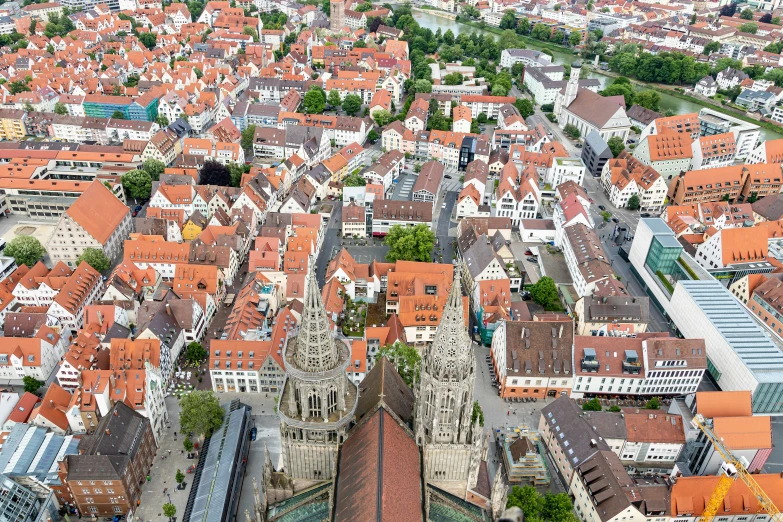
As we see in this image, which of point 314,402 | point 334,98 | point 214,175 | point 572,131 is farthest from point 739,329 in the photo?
point 334,98

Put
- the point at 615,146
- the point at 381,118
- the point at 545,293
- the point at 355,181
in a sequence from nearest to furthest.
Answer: the point at 545,293
the point at 355,181
the point at 615,146
the point at 381,118

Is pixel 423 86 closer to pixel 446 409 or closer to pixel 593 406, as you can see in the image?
pixel 593 406

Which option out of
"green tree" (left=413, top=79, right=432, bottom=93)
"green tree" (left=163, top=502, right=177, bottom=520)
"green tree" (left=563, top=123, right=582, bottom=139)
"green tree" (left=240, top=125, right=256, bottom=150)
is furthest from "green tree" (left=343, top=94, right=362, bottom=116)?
"green tree" (left=163, top=502, right=177, bottom=520)

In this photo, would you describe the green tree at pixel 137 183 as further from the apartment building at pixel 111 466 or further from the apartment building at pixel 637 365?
the apartment building at pixel 637 365

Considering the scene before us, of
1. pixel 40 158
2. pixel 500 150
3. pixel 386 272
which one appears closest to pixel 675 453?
pixel 386 272

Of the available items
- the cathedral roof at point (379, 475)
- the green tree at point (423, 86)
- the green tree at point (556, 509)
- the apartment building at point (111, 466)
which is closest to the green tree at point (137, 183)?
the apartment building at point (111, 466)
